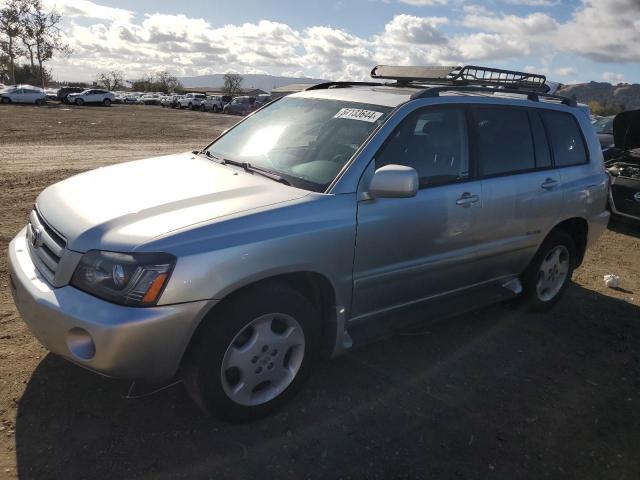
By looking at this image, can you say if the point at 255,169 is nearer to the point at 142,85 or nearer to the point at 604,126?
the point at 604,126

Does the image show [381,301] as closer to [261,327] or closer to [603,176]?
[261,327]

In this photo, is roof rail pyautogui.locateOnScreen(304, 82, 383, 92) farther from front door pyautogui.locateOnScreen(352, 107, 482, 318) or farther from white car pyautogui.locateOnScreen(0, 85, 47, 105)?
white car pyautogui.locateOnScreen(0, 85, 47, 105)

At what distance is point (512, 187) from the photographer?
4.07 metres

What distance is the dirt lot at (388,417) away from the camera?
2.72m

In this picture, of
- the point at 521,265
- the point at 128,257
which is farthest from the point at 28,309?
the point at 521,265

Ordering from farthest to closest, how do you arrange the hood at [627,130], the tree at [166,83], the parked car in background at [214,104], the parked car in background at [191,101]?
the tree at [166,83] < the parked car in background at [191,101] < the parked car in background at [214,104] < the hood at [627,130]

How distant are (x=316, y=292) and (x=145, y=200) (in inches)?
42.6

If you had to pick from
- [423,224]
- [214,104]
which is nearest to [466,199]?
[423,224]

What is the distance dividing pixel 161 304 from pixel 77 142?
15.6 m

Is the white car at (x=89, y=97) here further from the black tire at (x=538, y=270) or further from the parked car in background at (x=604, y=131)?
the black tire at (x=538, y=270)

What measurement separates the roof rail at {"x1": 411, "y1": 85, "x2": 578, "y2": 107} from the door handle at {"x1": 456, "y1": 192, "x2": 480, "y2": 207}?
2.35ft

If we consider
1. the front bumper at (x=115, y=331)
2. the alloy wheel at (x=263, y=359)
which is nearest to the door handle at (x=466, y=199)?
the alloy wheel at (x=263, y=359)

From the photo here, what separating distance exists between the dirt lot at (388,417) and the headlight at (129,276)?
836 millimetres

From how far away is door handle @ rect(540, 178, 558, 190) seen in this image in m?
4.36
